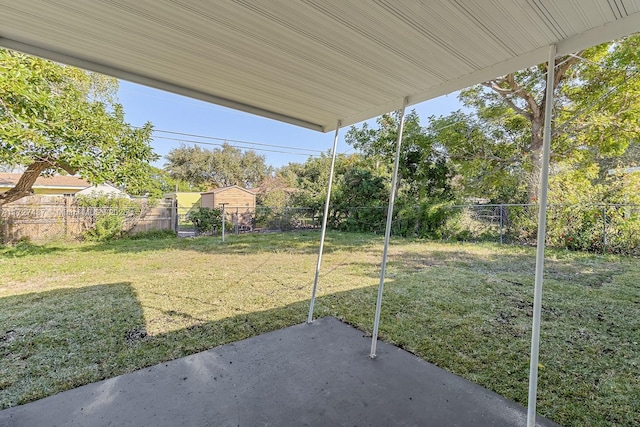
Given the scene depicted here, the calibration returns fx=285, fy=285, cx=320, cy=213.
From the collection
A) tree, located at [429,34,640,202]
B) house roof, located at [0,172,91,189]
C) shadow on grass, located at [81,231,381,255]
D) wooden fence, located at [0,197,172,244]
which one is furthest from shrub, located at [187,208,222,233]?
tree, located at [429,34,640,202]

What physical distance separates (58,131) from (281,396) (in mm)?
5910

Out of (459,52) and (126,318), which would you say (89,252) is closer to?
(126,318)

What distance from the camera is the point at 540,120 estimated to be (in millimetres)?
6883

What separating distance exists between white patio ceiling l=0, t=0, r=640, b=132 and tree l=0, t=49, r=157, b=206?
3.63 meters

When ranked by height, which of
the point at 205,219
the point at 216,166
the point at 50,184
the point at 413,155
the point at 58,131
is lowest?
the point at 205,219

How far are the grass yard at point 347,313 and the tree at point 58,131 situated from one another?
5.78ft

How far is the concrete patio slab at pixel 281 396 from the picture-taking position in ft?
4.79

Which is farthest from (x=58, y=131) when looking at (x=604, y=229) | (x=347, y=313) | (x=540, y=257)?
(x=604, y=229)

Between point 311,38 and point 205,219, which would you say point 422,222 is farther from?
point 311,38

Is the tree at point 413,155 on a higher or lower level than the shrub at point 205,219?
higher

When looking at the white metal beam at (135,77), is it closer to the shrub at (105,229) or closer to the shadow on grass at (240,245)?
the shadow on grass at (240,245)

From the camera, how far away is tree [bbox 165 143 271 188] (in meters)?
20.9

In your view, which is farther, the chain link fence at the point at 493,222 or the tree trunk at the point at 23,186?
the chain link fence at the point at 493,222

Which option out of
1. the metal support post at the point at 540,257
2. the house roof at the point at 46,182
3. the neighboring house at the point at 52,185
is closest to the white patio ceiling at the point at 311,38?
the metal support post at the point at 540,257
